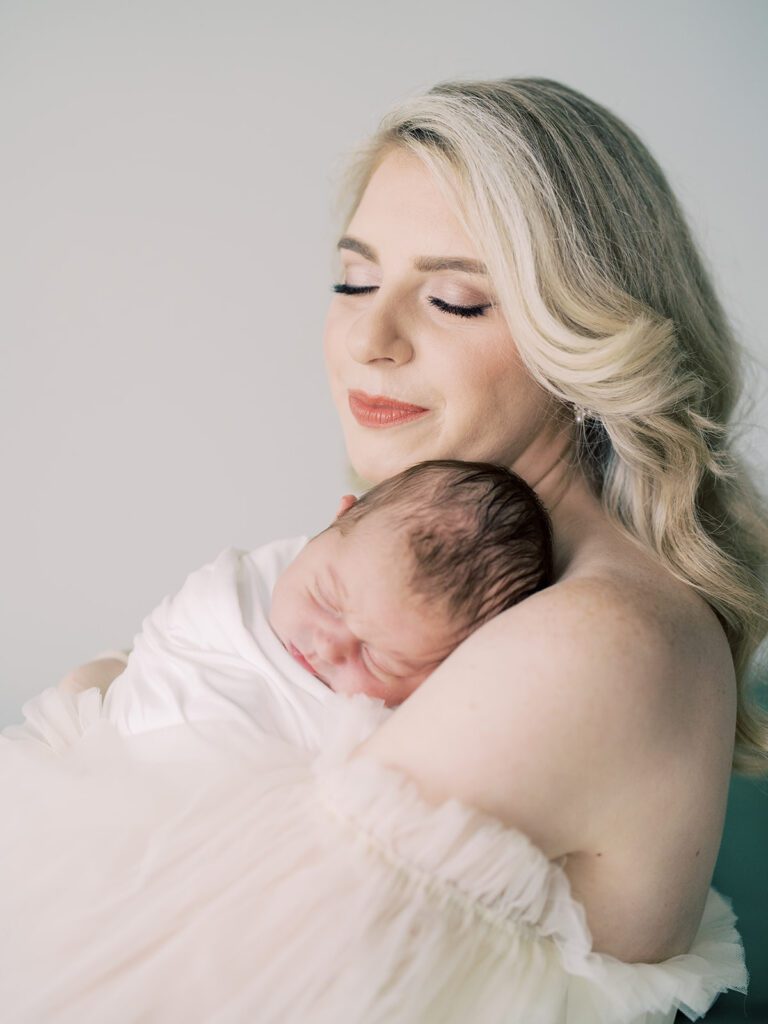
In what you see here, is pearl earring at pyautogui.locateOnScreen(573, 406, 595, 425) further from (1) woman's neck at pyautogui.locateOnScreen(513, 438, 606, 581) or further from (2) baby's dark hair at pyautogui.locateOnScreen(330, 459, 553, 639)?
(2) baby's dark hair at pyautogui.locateOnScreen(330, 459, 553, 639)

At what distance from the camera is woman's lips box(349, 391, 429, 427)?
2250mm

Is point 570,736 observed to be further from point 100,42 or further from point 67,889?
point 100,42

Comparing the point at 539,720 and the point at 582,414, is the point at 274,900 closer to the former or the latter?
the point at 539,720

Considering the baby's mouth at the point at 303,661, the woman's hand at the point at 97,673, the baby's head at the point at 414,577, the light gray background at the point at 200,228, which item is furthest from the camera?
the light gray background at the point at 200,228

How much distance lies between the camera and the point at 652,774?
165cm

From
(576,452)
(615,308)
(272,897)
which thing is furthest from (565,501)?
(272,897)

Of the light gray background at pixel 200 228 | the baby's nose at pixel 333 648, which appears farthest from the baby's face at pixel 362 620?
the light gray background at pixel 200 228

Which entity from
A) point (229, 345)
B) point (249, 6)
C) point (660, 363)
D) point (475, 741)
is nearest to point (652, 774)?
point (475, 741)

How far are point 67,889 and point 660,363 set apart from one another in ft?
4.56

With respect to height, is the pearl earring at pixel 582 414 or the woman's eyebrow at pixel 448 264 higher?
the woman's eyebrow at pixel 448 264

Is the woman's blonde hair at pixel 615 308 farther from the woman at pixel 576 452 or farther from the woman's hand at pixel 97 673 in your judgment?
the woman's hand at pixel 97 673

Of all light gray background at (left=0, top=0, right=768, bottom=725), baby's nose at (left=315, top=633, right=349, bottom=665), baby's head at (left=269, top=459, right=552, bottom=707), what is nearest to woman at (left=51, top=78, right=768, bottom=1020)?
baby's head at (left=269, top=459, right=552, bottom=707)

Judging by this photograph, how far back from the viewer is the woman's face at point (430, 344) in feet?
7.10

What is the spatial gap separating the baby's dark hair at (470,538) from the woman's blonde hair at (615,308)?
319mm
